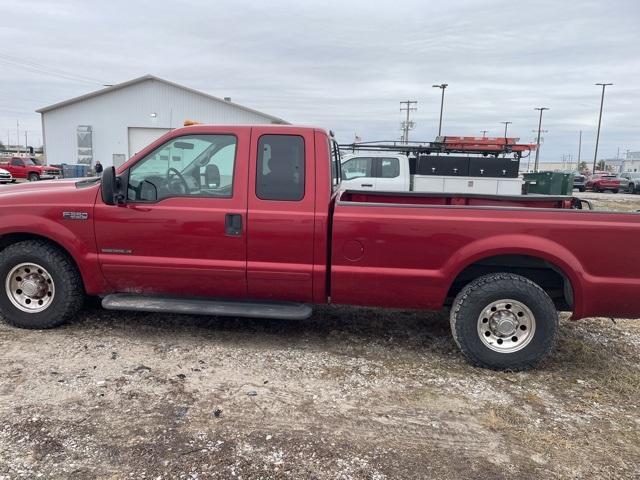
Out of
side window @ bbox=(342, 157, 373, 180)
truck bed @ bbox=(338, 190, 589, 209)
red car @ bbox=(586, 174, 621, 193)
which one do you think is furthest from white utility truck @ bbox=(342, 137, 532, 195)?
red car @ bbox=(586, 174, 621, 193)

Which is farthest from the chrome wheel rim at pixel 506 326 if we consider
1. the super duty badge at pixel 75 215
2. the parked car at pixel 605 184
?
the parked car at pixel 605 184

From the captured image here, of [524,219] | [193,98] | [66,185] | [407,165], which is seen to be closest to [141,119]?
[193,98]

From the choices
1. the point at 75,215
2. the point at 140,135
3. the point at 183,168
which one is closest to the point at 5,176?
the point at 140,135

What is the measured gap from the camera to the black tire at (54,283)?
446cm

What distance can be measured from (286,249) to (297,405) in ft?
4.24

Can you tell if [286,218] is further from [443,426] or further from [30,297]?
[30,297]

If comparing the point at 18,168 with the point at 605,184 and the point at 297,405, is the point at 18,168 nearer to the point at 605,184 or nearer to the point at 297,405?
the point at 297,405

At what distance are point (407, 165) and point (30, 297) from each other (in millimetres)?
8886

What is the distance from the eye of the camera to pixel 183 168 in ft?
14.4

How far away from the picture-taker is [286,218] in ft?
13.8

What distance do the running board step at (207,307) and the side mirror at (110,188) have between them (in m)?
0.85

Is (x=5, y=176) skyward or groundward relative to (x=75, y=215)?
groundward

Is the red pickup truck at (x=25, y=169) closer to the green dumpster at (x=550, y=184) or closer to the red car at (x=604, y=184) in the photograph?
the green dumpster at (x=550, y=184)

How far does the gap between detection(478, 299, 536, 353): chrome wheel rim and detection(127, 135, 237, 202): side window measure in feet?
8.09
